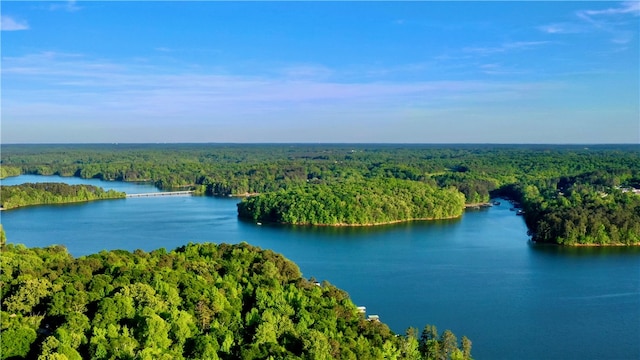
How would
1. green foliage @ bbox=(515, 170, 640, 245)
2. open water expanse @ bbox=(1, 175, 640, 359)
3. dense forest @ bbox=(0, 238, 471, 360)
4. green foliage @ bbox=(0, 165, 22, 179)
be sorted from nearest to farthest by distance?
1. dense forest @ bbox=(0, 238, 471, 360)
2. open water expanse @ bbox=(1, 175, 640, 359)
3. green foliage @ bbox=(515, 170, 640, 245)
4. green foliage @ bbox=(0, 165, 22, 179)

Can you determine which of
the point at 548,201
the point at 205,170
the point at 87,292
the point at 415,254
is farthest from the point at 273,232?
the point at 205,170

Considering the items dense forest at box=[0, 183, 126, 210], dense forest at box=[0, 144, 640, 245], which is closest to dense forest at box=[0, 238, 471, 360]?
dense forest at box=[0, 144, 640, 245]

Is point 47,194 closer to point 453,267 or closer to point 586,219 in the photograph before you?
point 453,267

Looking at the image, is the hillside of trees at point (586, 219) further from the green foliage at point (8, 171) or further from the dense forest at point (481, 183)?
the green foliage at point (8, 171)

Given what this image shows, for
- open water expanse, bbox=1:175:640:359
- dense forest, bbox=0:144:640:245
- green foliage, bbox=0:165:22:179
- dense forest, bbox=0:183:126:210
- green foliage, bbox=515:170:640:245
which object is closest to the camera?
open water expanse, bbox=1:175:640:359

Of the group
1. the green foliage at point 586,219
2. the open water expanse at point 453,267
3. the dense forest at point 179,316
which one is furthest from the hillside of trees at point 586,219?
the dense forest at point 179,316

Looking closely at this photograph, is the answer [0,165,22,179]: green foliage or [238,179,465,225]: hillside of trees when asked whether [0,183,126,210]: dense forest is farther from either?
[0,165,22,179]: green foliage
